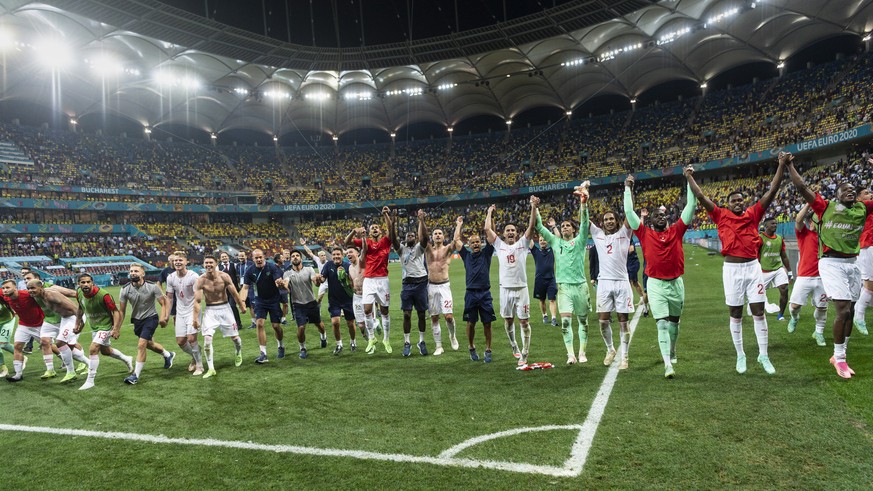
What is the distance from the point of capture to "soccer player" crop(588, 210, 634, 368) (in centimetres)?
697

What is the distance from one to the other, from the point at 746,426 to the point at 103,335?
30.0 feet

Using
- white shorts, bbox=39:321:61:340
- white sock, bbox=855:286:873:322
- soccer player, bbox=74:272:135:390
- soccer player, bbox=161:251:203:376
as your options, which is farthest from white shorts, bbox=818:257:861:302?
white shorts, bbox=39:321:61:340

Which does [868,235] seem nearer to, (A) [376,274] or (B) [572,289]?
(B) [572,289]

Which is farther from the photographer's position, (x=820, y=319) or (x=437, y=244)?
(x=437, y=244)

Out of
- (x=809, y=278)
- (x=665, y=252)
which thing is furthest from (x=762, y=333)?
(x=809, y=278)

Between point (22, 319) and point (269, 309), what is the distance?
4309mm

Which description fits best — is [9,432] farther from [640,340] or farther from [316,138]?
[316,138]

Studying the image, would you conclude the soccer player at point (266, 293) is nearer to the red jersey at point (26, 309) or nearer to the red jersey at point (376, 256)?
the red jersey at point (376, 256)

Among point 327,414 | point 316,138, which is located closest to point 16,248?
point 316,138

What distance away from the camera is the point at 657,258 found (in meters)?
6.46

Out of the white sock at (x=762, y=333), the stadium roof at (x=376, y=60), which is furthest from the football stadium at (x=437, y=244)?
the stadium roof at (x=376, y=60)

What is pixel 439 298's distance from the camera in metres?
8.60

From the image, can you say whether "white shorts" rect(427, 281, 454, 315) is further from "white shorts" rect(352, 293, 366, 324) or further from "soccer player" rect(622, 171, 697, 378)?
"soccer player" rect(622, 171, 697, 378)

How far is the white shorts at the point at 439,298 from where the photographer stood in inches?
335
